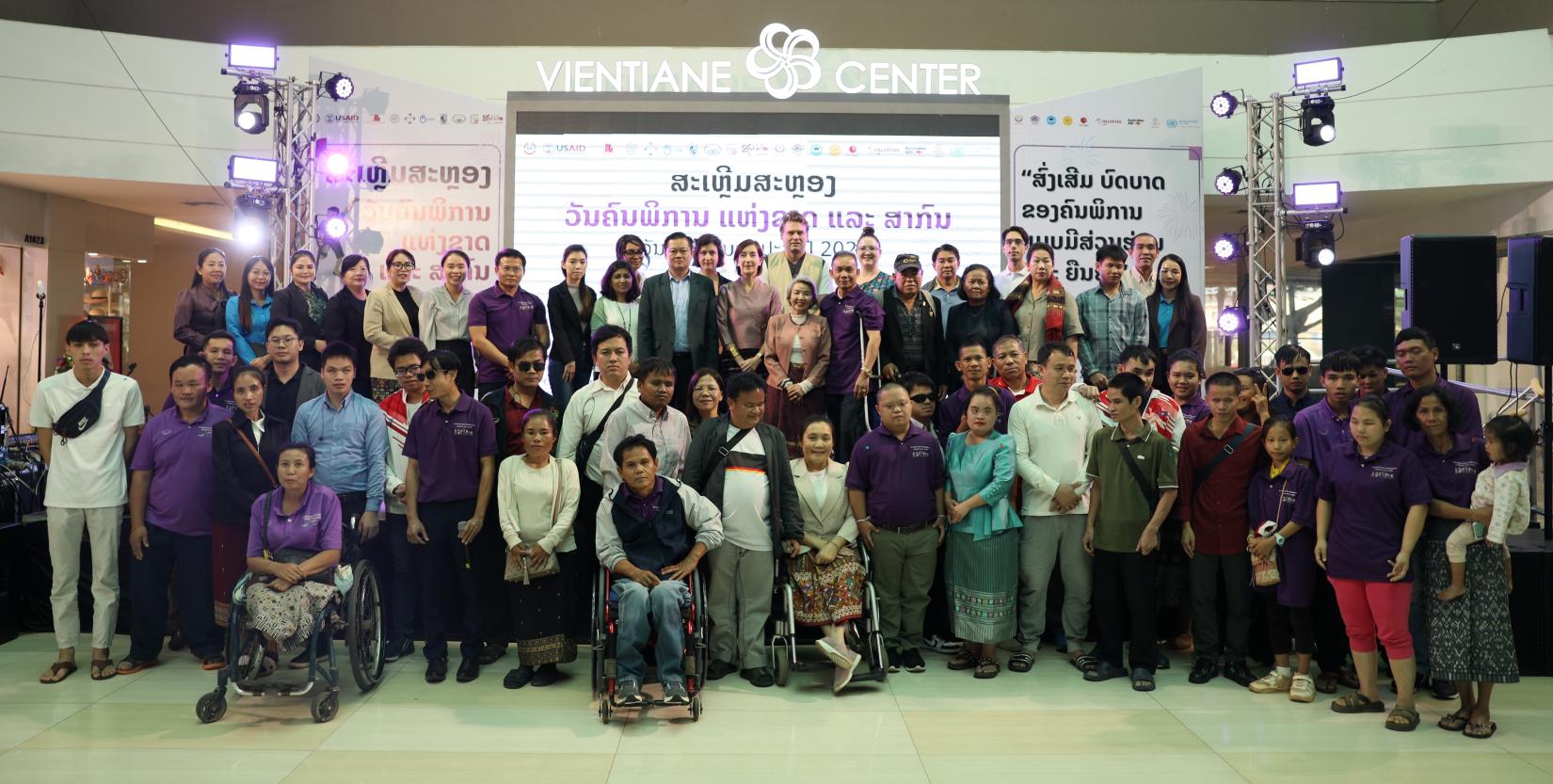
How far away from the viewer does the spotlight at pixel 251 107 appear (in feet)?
29.0

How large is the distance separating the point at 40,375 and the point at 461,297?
6.93 metres

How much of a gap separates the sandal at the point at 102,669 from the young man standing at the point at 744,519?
2.74m

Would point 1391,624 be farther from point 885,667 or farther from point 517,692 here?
point 517,692

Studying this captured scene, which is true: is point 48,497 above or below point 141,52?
below

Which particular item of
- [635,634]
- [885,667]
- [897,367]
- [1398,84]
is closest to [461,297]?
[897,367]

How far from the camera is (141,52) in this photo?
1009 centimetres

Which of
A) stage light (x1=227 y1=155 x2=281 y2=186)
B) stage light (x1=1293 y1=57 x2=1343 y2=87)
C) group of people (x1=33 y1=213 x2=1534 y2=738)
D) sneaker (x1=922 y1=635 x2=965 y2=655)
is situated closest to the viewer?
group of people (x1=33 y1=213 x2=1534 y2=738)

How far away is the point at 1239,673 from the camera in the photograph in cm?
526

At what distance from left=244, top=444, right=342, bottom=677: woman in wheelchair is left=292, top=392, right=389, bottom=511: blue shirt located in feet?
1.13

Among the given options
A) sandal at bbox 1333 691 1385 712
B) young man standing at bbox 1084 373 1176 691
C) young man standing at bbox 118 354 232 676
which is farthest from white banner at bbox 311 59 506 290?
sandal at bbox 1333 691 1385 712

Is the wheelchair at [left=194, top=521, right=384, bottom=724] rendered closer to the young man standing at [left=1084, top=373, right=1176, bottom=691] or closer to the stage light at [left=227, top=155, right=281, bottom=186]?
the young man standing at [left=1084, top=373, right=1176, bottom=691]

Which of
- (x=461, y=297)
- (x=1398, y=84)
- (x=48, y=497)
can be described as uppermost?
(x=1398, y=84)

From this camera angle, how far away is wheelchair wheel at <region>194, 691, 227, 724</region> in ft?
14.8

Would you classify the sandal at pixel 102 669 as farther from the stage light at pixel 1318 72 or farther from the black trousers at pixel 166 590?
the stage light at pixel 1318 72
